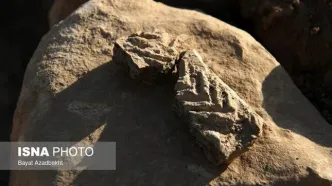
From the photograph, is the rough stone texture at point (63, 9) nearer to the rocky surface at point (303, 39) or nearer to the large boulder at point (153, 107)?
the large boulder at point (153, 107)

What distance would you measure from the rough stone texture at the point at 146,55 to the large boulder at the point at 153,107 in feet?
0.20

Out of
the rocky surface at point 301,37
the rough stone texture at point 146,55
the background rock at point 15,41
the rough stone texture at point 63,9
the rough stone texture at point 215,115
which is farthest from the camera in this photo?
the background rock at point 15,41

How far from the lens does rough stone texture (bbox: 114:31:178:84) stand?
2.32 metres

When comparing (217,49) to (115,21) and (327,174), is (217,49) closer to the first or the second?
(115,21)

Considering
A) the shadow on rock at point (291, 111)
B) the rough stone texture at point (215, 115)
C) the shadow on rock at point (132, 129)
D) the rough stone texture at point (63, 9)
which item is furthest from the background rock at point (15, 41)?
the shadow on rock at point (291, 111)

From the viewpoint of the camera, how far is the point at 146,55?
7.71 feet

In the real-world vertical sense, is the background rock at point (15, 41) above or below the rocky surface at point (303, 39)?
above

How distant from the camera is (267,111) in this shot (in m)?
2.35

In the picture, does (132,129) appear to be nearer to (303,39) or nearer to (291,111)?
(291,111)

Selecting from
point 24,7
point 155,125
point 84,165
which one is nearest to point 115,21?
point 155,125

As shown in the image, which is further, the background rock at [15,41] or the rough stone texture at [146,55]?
the background rock at [15,41]

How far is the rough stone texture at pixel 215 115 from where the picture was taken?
2086 millimetres

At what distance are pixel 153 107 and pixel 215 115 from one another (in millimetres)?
337

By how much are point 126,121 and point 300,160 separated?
81cm
